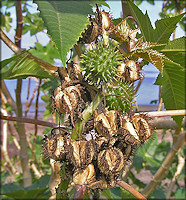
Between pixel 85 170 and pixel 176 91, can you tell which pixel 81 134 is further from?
pixel 176 91

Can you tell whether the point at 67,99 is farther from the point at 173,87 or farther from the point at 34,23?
the point at 34,23

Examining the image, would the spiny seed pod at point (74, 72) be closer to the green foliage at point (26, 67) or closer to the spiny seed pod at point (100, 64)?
the spiny seed pod at point (100, 64)

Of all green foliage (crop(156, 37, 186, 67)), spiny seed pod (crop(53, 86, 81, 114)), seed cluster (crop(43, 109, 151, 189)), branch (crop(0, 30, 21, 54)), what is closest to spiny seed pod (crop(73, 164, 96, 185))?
seed cluster (crop(43, 109, 151, 189))

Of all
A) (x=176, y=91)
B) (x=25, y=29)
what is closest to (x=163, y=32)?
(x=176, y=91)

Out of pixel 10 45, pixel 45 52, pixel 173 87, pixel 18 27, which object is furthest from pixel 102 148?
pixel 45 52

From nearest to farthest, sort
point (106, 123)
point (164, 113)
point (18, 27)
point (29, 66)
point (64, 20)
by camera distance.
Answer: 1. point (64, 20)
2. point (106, 123)
3. point (164, 113)
4. point (29, 66)
5. point (18, 27)

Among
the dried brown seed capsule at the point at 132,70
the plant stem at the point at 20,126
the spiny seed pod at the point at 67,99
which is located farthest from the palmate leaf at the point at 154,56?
the plant stem at the point at 20,126
